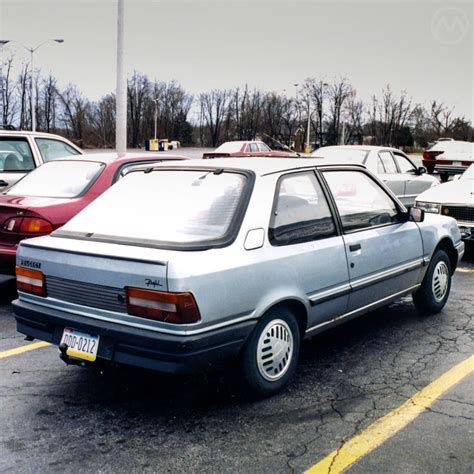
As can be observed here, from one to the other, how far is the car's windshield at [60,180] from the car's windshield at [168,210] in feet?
6.82

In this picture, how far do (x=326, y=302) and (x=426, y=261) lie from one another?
165cm

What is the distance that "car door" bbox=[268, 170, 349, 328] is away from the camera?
156 inches

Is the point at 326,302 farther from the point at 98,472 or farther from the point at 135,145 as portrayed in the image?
the point at 135,145

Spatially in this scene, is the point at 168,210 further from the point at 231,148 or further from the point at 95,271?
the point at 231,148

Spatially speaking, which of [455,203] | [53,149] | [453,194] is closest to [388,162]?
[453,194]

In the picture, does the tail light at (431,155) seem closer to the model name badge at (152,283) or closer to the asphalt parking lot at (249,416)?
the asphalt parking lot at (249,416)

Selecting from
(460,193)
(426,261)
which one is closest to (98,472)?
(426,261)

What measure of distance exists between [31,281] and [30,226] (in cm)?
209

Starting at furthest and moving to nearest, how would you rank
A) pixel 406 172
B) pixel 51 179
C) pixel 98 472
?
pixel 406 172
pixel 51 179
pixel 98 472

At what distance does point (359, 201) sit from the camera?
4.90 meters

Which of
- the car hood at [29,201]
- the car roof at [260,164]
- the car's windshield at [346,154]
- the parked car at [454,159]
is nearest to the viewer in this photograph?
the car roof at [260,164]

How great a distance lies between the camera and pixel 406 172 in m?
12.5

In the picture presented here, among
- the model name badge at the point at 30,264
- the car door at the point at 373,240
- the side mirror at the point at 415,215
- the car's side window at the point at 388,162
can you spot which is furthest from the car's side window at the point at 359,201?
the car's side window at the point at 388,162

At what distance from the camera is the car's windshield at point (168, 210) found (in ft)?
12.2
